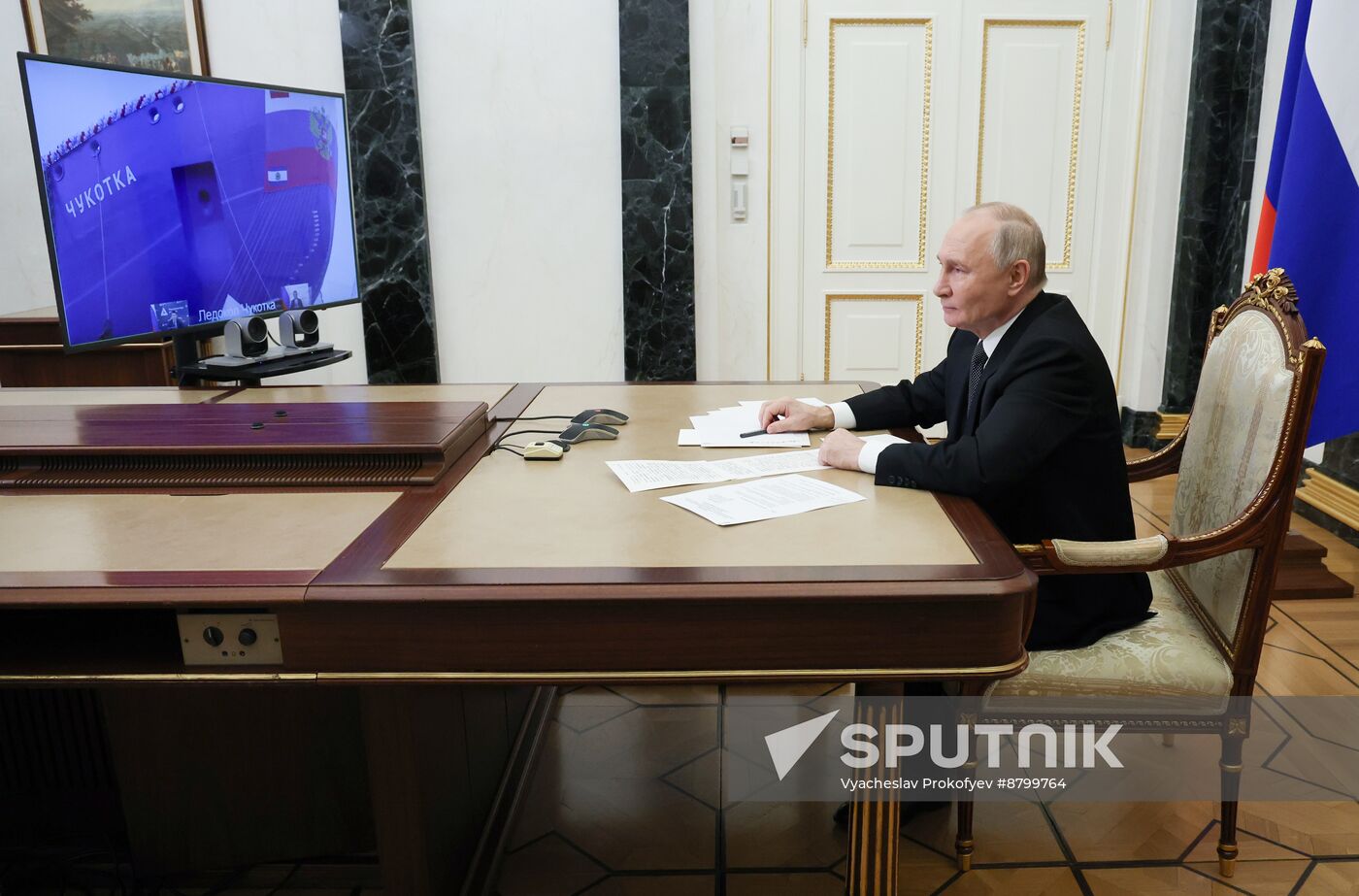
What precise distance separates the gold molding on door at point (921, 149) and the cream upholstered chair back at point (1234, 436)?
246 cm

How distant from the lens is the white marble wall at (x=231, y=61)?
434 cm

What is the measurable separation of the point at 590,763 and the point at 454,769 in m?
0.65

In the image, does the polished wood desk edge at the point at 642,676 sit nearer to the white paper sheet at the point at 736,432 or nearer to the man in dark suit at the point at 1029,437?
the man in dark suit at the point at 1029,437

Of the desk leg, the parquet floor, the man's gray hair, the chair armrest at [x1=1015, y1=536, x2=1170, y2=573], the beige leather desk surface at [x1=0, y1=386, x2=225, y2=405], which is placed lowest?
the parquet floor

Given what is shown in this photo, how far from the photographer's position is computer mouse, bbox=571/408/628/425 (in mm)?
2084

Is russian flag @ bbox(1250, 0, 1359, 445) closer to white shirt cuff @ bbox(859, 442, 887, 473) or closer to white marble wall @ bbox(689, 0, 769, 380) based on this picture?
white shirt cuff @ bbox(859, 442, 887, 473)

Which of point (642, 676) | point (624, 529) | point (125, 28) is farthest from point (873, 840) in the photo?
point (125, 28)

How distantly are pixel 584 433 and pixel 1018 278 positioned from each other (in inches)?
34.3

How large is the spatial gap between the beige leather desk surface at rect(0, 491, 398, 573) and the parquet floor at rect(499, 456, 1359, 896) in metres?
0.86

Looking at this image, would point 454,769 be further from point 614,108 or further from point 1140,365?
point 1140,365

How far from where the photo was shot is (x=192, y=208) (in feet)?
7.37

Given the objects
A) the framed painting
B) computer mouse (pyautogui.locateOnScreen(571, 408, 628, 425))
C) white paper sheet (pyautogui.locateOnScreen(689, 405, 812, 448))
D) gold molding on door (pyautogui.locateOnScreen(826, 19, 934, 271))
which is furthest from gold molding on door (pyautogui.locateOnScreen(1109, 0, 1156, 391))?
the framed painting

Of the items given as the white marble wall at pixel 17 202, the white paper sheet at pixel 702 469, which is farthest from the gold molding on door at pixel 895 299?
the white marble wall at pixel 17 202

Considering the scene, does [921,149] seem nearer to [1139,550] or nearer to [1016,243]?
[1016,243]
